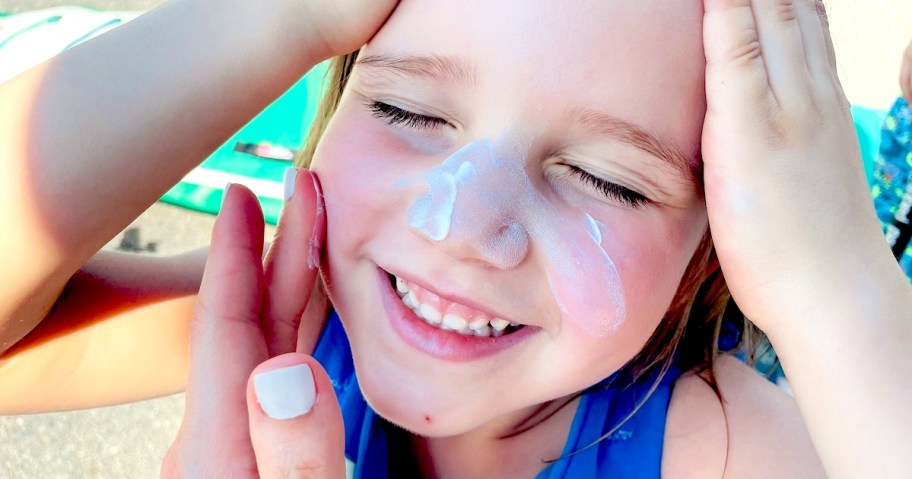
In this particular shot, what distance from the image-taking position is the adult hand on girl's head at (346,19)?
33.9 inches

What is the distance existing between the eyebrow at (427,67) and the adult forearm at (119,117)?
90 mm

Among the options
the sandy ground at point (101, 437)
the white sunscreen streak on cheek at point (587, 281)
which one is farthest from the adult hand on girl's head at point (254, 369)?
the sandy ground at point (101, 437)

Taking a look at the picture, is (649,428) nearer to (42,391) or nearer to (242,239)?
(242,239)

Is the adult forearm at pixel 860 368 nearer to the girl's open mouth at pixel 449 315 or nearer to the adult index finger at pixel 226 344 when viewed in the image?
the girl's open mouth at pixel 449 315

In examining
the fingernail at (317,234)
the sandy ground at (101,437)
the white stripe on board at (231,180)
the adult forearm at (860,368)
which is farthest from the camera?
the white stripe on board at (231,180)

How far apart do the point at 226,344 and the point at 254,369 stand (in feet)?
0.20

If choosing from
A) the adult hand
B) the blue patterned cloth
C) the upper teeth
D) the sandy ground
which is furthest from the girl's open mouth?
the adult hand

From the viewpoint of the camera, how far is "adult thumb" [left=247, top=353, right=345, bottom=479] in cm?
73

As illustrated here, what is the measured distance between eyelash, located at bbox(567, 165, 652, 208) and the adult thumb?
375 mm

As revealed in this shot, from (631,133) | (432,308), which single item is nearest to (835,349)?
(631,133)

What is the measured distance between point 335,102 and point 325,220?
365 mm

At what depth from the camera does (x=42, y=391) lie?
1103mm

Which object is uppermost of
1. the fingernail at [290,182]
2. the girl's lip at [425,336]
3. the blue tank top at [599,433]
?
the fingernail at [290,182]

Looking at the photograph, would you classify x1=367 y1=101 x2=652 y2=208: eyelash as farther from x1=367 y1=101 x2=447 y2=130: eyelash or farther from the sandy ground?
the sandy ground
